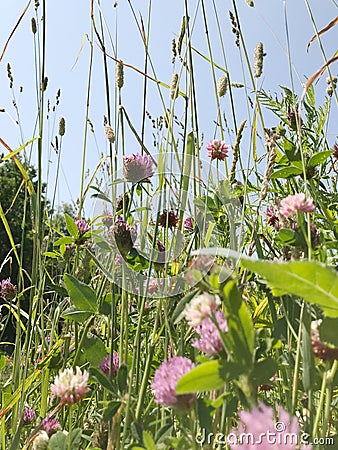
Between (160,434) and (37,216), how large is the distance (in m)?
0.41

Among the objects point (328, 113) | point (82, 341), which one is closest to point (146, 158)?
point (82, 341)

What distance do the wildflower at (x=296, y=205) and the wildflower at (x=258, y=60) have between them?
0.20 m

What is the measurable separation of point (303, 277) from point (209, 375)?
0.07 m

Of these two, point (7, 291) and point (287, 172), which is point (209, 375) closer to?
point (287, 172)

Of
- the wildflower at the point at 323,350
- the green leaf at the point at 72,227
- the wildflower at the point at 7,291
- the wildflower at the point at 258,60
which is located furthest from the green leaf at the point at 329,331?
the wildflower at the point at 7,291

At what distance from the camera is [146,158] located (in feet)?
2.10

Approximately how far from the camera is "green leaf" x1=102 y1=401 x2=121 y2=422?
1.24 ft

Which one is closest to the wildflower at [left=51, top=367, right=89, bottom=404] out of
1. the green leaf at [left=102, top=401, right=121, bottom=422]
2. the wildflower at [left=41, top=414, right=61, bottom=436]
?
the green leaf at [left=102, top=401, right=121, bottom=422]

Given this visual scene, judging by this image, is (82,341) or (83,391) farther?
(82,341)

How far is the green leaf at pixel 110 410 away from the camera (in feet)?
1.24

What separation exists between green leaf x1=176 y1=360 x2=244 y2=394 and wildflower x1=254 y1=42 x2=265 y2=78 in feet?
1.27

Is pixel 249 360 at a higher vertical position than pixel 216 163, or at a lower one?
lower

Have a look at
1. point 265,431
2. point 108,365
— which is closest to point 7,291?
point 108,365

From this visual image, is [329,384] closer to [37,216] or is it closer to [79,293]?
[79,293]
